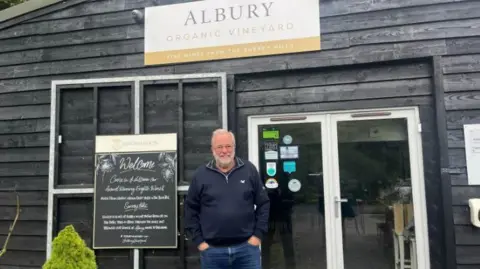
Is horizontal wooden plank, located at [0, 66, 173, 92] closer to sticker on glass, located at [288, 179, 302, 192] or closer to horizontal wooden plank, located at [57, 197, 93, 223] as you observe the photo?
horizontal wooden plank, located at [57, 197, 93, 223]

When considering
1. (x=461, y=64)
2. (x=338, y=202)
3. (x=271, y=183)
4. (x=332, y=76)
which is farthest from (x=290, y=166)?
(x=461, y=64)

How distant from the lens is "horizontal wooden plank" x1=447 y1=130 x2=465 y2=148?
3.44 meters

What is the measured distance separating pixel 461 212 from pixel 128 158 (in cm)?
296

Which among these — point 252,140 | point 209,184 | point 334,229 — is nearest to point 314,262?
point 334,229

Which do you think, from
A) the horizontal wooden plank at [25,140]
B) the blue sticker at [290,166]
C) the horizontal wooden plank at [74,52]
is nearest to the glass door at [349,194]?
the blue sticker at [290,166]

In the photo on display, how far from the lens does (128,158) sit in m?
3.92

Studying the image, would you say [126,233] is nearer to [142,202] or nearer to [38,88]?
[142,202]

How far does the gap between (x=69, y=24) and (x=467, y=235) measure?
426 centimetres

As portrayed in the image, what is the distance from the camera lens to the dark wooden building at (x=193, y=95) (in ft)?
11.5

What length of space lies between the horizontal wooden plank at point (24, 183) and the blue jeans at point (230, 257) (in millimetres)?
2277

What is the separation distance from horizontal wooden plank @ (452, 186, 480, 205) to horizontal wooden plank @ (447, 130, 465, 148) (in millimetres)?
349

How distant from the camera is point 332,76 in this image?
12.6 feet

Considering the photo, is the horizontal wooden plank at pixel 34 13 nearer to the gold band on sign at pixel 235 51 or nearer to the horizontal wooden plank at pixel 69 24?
the horizontal wooden plank at pixel 69 24

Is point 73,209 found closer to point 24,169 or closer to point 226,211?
point 24,169
